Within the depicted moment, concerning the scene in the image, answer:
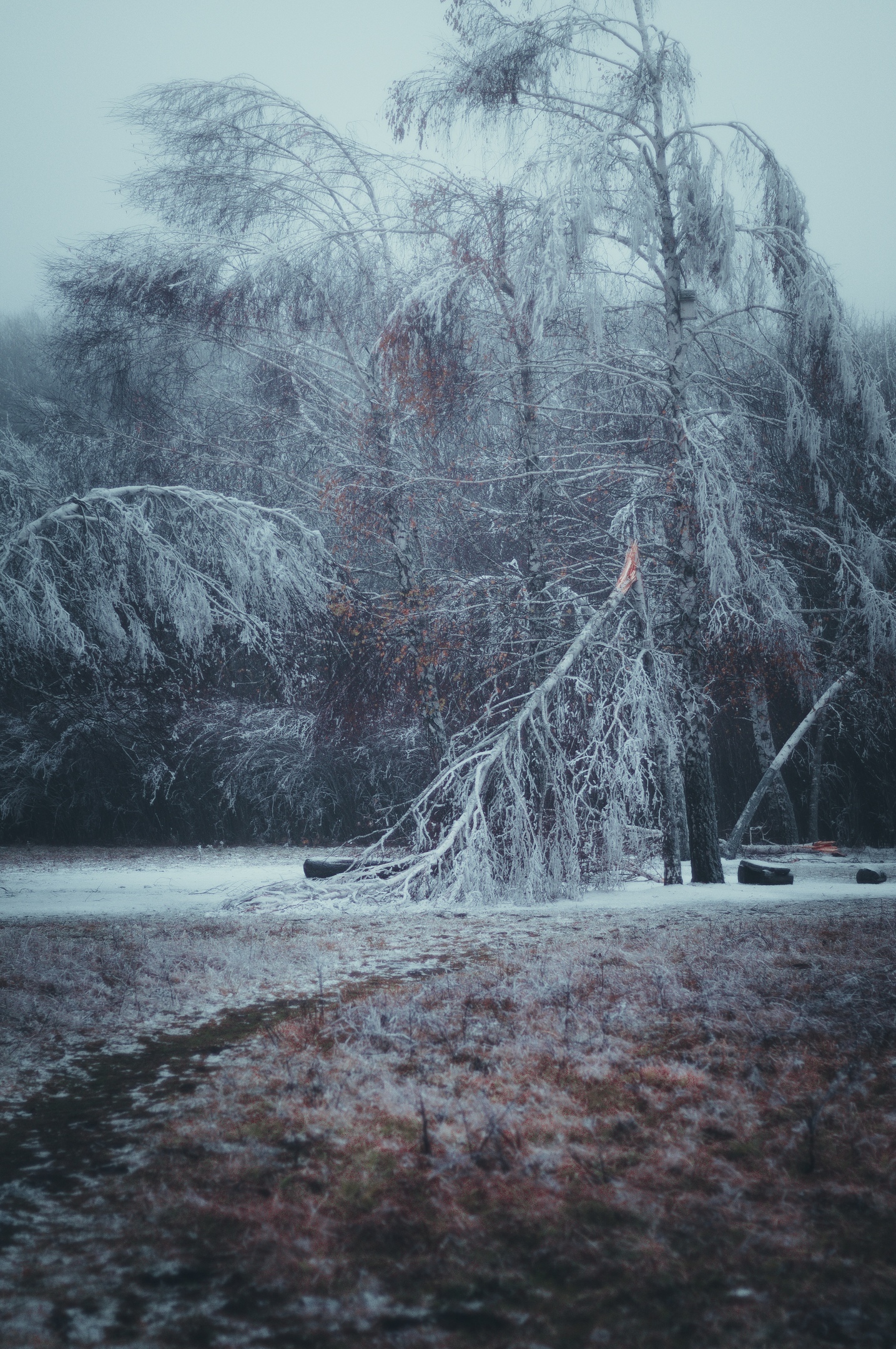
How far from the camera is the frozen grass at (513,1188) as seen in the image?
162 centimetres

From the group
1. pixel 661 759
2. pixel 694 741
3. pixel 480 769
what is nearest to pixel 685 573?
pixel 694 741

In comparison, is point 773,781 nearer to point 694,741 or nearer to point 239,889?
point 694,741

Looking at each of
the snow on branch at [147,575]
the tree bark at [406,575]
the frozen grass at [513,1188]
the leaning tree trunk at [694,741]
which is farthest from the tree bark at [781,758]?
the frozen grass at [513,1188]

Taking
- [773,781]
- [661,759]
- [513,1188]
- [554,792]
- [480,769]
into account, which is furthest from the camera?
[773,781]

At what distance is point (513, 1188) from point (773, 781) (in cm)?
1024

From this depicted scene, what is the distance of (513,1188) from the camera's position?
209 cm

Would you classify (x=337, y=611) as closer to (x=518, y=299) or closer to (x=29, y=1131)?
(x=518, y=299)

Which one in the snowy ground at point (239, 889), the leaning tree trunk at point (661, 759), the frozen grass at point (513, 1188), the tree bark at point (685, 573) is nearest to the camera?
the frozen grass at point (513, 1188)

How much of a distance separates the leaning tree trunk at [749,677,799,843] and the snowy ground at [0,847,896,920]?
1.09 m

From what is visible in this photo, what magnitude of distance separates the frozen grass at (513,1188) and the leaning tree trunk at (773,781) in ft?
26.5

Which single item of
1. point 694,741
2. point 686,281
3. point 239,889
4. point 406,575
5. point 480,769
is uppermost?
point 686,281

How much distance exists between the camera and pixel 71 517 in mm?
10250

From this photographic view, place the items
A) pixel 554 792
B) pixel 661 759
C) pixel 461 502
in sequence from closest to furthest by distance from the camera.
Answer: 1. pixel 554 792
2. pixel 661 759
3. pixel 461 502

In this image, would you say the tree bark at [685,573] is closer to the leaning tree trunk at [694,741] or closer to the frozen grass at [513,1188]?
the leaning tree trunk at [694,741]
